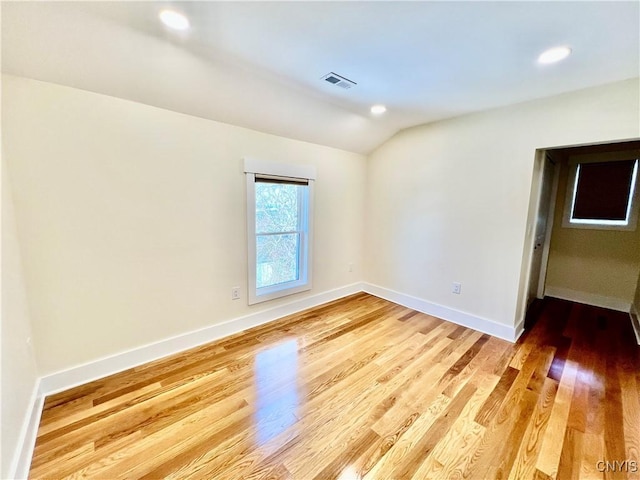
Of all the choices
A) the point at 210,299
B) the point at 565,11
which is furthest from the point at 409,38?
the point at 210,299

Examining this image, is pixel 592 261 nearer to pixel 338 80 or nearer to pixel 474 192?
pixel 474 192

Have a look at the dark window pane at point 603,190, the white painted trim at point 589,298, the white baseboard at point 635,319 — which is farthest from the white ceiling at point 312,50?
the white painted trim at point 589,298

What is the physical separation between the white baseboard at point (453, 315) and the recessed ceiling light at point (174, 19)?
11.3ft

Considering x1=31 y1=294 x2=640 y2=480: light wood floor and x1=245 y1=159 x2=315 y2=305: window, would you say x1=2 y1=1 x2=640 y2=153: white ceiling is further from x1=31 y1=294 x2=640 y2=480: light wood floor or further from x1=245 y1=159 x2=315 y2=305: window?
x1=31 y1=294 x2=640 y2=480: light wood floor

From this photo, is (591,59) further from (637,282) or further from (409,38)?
(637,282)

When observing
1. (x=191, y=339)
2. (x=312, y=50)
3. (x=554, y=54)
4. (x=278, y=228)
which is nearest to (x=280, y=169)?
(x=278, y=228)

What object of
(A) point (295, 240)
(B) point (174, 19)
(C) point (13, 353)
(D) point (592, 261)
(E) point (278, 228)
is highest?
(B) point (174, 19)

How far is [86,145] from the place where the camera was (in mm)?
1888

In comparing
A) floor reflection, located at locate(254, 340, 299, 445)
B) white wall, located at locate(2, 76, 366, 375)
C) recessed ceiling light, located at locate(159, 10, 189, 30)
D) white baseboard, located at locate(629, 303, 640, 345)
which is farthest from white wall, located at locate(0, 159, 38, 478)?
white baseboard, located at locate(629, 303, 640, 345)

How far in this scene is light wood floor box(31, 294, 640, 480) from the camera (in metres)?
1.42

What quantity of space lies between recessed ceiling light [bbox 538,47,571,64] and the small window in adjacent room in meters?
2.74

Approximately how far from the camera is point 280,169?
115 inches

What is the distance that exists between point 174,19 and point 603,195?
4991 mm

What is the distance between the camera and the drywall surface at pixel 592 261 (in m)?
3.38
